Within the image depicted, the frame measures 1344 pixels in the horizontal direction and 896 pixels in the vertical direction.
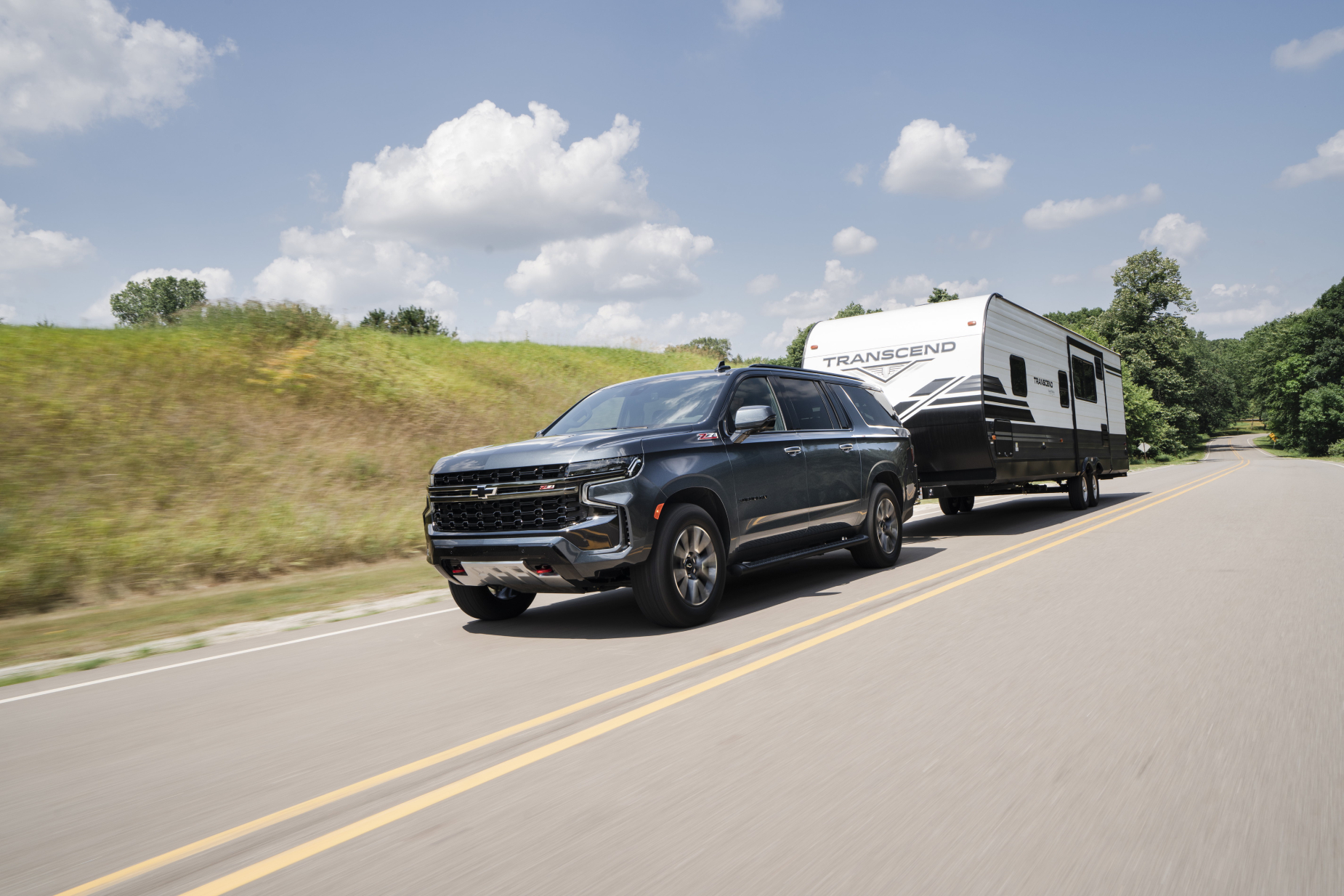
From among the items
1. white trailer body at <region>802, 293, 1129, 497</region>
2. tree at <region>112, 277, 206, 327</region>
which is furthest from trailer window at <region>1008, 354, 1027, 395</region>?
tree at <region>112, 277, 206, 327</region>

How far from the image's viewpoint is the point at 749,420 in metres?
7.38

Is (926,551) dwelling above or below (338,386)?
below

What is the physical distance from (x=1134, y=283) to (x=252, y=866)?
76028 millimetres

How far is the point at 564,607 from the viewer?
8242 millimetres

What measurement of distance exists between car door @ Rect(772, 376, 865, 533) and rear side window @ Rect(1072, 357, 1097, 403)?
31.6ft

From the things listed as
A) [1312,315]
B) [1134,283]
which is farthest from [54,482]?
[1312,315]

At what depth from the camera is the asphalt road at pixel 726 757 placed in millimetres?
2863

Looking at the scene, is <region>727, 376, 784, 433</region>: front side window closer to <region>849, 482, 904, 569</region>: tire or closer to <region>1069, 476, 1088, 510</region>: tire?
<region>849, 482, 904, 569</region>: tire

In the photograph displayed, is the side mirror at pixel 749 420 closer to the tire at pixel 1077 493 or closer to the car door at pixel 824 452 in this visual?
the car door at pixel 824 452

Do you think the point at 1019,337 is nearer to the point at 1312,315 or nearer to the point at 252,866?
the point at 252,866

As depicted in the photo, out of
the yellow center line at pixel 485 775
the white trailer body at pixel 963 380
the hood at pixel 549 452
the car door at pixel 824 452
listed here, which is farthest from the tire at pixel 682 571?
the white trailer body at pixel 963 380

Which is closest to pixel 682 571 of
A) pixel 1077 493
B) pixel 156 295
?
pixel 1077 493

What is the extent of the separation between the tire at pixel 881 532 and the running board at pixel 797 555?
0.16 m

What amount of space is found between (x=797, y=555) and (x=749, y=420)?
1.56 m
